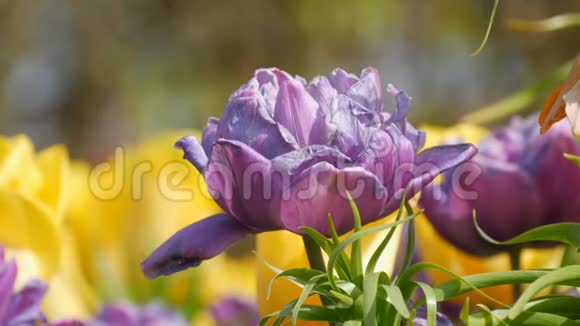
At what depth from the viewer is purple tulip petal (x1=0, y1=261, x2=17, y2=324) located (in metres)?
0.36

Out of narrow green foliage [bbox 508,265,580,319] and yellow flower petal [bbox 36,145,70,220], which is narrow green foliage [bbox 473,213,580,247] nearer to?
narrow green foliage [bbox 508,265,580,319]

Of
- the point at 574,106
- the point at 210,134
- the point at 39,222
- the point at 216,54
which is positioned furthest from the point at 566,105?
the point at 216,54

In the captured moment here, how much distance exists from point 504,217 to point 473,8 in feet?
7.84

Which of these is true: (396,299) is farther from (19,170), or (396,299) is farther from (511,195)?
(19,170)

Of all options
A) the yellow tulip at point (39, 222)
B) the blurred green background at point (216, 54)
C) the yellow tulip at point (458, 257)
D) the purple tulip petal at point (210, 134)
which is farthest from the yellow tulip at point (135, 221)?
the blurred green background at point (216, 54)

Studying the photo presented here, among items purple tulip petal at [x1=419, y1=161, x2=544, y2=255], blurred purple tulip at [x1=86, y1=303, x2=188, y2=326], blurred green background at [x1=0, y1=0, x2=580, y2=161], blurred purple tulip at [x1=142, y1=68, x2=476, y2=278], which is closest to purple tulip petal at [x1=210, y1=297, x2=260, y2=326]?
blurred purple tulip at [x1=86, y1=303, x2=188, y2=326]

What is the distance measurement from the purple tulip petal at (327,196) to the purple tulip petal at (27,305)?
0.13m

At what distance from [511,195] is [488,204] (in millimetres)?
13

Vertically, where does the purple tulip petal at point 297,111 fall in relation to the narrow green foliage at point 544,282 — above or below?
above

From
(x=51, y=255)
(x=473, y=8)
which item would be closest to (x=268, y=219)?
(x=51, y=255)

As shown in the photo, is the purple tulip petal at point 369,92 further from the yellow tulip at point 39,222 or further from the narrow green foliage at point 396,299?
the yellow tulip at point 39,222

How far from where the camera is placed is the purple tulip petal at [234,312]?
0.54 meters

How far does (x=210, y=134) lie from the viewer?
313mm

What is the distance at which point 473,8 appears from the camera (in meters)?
2.74
